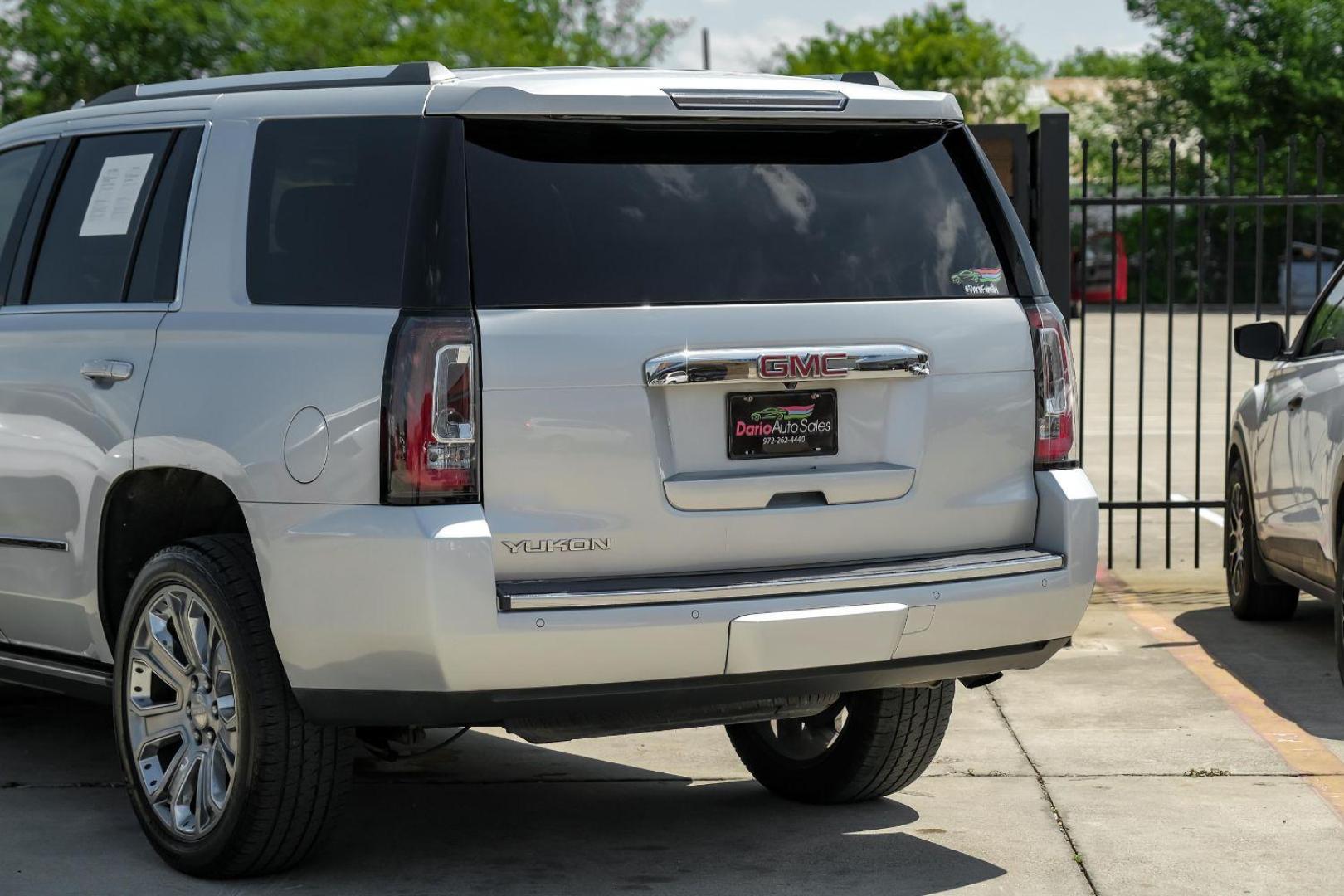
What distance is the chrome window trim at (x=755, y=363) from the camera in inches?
174

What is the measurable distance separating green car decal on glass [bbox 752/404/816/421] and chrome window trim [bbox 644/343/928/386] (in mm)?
65

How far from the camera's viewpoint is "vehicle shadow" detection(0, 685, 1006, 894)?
195 inches

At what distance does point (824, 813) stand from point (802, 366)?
1.70 m

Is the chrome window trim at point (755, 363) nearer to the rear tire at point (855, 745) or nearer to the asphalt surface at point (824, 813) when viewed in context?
the rear tire at point (855, 745)

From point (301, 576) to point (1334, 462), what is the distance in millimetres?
4672

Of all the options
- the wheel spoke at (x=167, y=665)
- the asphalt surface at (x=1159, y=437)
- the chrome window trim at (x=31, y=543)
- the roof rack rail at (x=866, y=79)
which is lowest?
the asphalt surface at (x=1159, y=437)

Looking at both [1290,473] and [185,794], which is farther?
[1290,473]

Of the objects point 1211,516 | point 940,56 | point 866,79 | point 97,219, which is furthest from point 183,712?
point 940,56

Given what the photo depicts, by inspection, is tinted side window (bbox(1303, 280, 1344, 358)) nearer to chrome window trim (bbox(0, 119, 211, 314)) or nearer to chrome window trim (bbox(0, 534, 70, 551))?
chrome window trim (bbox(0, 119, 211, 314))

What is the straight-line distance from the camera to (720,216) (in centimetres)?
465

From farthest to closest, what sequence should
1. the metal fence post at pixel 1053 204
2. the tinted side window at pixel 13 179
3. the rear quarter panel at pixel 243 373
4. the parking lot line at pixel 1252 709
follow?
the metal fence post at pixel 1053 204 < the parking lot line at pixel 1252 709 < the tinted side window at pixel 13 179 < the rear quarter panel at pixel 243 373

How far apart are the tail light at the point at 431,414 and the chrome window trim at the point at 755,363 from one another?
43 cm

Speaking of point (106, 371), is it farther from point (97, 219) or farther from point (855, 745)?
point (855, 745)

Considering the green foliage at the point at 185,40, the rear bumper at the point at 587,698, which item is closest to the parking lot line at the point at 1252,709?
the rear bumper at the point at 587,698
